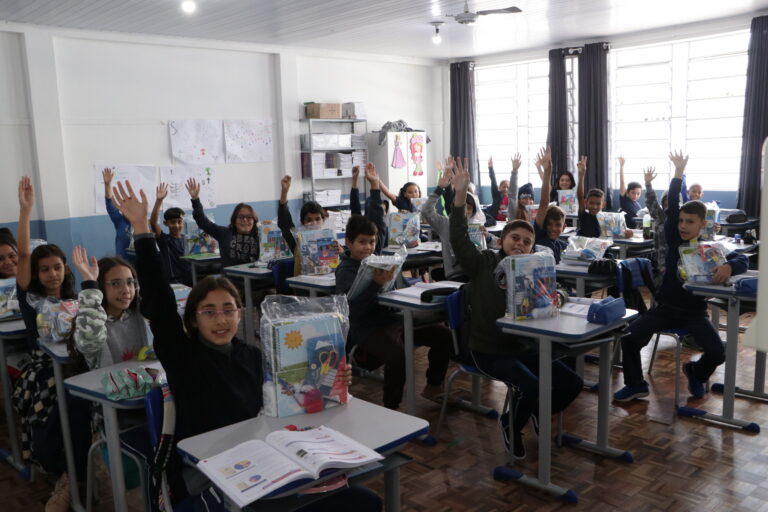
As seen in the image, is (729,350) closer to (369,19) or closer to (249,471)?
(249,471)

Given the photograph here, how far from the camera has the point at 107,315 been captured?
2.68m

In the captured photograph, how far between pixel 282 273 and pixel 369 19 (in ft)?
11.5

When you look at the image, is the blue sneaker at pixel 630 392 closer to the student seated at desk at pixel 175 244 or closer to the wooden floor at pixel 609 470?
the wooden floor at pixel 609 470

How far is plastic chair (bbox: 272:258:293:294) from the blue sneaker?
7.35 ft

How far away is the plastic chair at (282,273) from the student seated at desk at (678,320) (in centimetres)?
222

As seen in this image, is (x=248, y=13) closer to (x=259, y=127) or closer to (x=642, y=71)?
(x=259, y=127)

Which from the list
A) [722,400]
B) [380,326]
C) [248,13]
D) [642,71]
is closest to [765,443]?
[722,400]

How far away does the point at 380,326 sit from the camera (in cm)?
374

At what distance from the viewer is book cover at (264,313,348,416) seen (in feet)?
6.48

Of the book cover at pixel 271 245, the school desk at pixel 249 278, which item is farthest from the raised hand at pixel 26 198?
the book cover at pixel 271 245

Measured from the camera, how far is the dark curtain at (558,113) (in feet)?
29.2

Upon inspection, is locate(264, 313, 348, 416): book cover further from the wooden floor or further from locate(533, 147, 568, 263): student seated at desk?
locate(533, 147, 568, 263): student seated at desk

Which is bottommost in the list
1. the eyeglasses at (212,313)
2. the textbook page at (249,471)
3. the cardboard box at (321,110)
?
the textbook page at (249,471)

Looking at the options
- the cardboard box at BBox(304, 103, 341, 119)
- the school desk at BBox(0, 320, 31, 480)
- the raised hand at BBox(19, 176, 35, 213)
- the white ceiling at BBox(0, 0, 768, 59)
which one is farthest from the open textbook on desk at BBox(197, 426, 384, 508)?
the cardboard box at BBox(304, 103, 341, 119)
